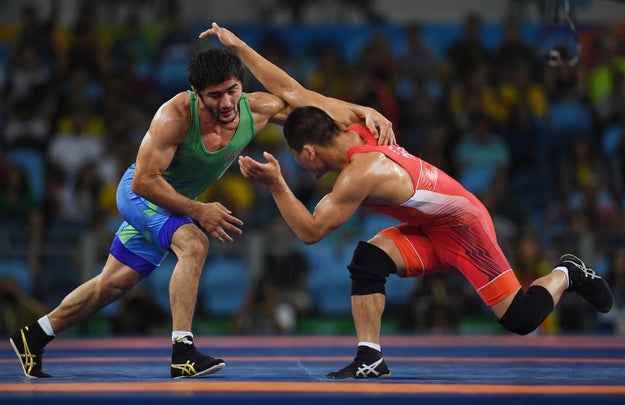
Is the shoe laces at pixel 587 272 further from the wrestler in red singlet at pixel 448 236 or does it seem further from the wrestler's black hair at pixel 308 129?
the wrestler's black hair at pixel 308 129

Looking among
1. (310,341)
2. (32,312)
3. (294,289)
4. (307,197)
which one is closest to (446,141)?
(307,197)

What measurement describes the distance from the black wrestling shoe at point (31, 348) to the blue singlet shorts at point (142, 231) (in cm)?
51

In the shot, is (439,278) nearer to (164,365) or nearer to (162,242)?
(164,365)

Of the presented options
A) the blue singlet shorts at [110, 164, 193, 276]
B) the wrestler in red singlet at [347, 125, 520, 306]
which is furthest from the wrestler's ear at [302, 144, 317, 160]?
the blue singlet shorts at [110, 164, 193, 276]

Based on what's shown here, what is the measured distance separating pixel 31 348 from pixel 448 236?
6.52 ft

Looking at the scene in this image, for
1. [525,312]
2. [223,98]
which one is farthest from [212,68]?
[525,312]

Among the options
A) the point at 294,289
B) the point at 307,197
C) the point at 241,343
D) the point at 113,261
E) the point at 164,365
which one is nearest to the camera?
the point at 113,261

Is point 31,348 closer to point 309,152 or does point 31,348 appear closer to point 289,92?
point 309,152

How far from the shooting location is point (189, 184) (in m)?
4.79

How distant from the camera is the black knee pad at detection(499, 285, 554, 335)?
4559 mm

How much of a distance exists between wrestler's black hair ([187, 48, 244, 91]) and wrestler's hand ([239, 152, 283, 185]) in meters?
0.42

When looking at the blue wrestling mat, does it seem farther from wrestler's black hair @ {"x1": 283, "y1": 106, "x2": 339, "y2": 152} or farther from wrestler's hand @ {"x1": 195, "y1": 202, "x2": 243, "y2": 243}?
wrestler's black hair @ {"x1": 283, "y1": 106, "x2": 339, "y2": 152}

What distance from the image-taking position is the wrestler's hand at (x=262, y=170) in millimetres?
4086

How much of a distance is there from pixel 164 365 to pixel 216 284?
11.3 feet
